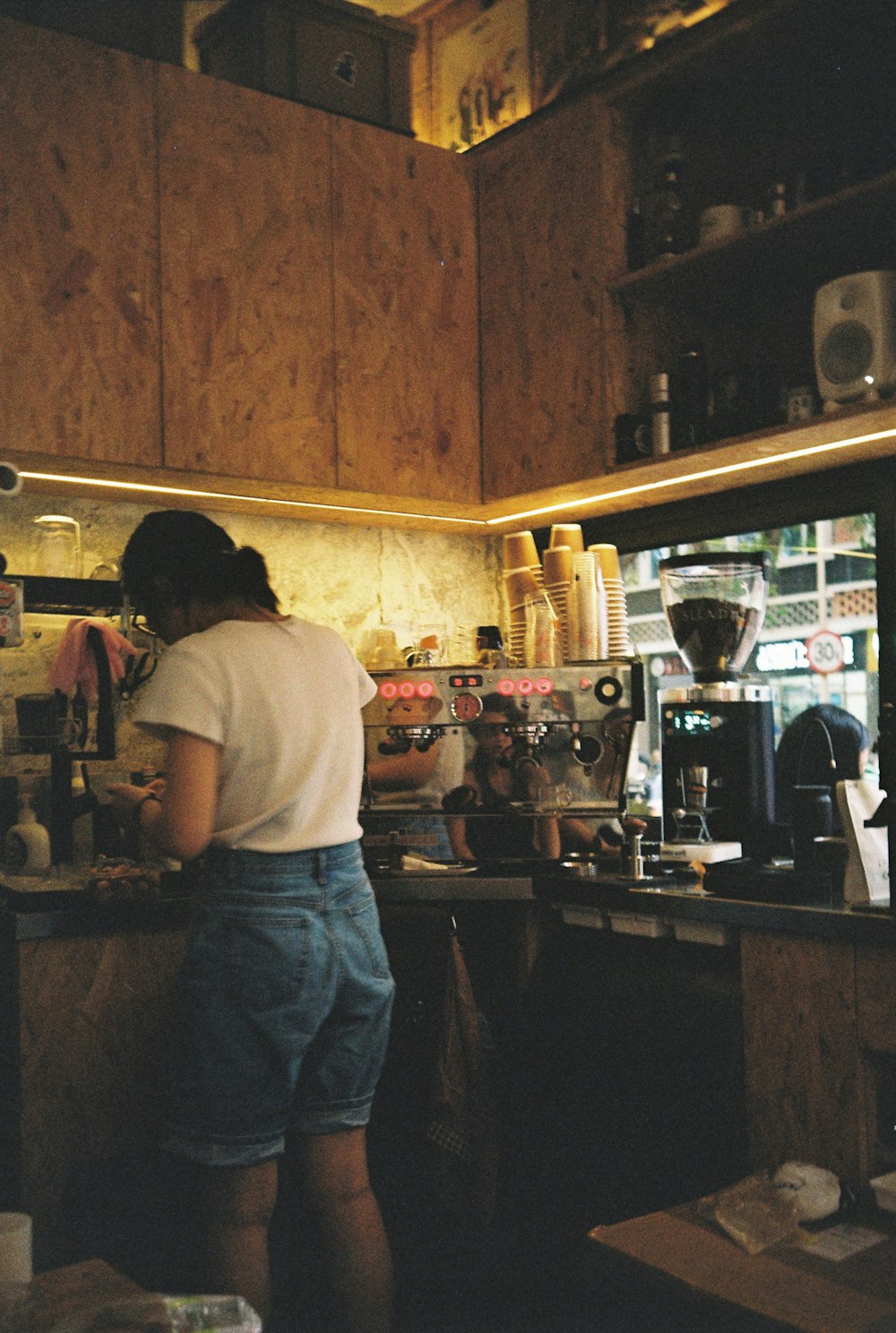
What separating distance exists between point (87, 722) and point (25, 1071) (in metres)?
0.88

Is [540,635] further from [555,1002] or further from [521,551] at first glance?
[555,1002]

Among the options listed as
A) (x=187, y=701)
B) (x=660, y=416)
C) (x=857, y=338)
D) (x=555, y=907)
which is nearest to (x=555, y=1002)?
(x=555, y=907)

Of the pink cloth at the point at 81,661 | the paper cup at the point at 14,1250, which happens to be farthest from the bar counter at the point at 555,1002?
the paper cup at the point at 14,1250

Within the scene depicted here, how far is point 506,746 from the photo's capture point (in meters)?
2.92

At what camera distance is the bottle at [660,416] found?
2.92 m

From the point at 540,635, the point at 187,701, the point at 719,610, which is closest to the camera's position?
the point at 187,701

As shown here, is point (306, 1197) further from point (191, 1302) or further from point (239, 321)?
point (239, 321)

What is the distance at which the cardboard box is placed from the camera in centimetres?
315

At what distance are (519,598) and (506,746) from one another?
0.52 metres

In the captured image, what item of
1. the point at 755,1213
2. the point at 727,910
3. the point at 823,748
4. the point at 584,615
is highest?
the point at 584,615

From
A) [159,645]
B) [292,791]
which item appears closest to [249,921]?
[292,791]

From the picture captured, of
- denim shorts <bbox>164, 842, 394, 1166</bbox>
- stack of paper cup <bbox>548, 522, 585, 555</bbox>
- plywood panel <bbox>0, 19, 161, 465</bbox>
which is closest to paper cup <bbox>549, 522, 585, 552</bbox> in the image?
stack of paper cup <bbox>548, 522, 585, 555</bbox>

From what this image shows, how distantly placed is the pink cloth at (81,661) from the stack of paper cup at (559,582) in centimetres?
109

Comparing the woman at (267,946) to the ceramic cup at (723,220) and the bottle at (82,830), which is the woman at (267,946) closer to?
the bottle at (82,830)
